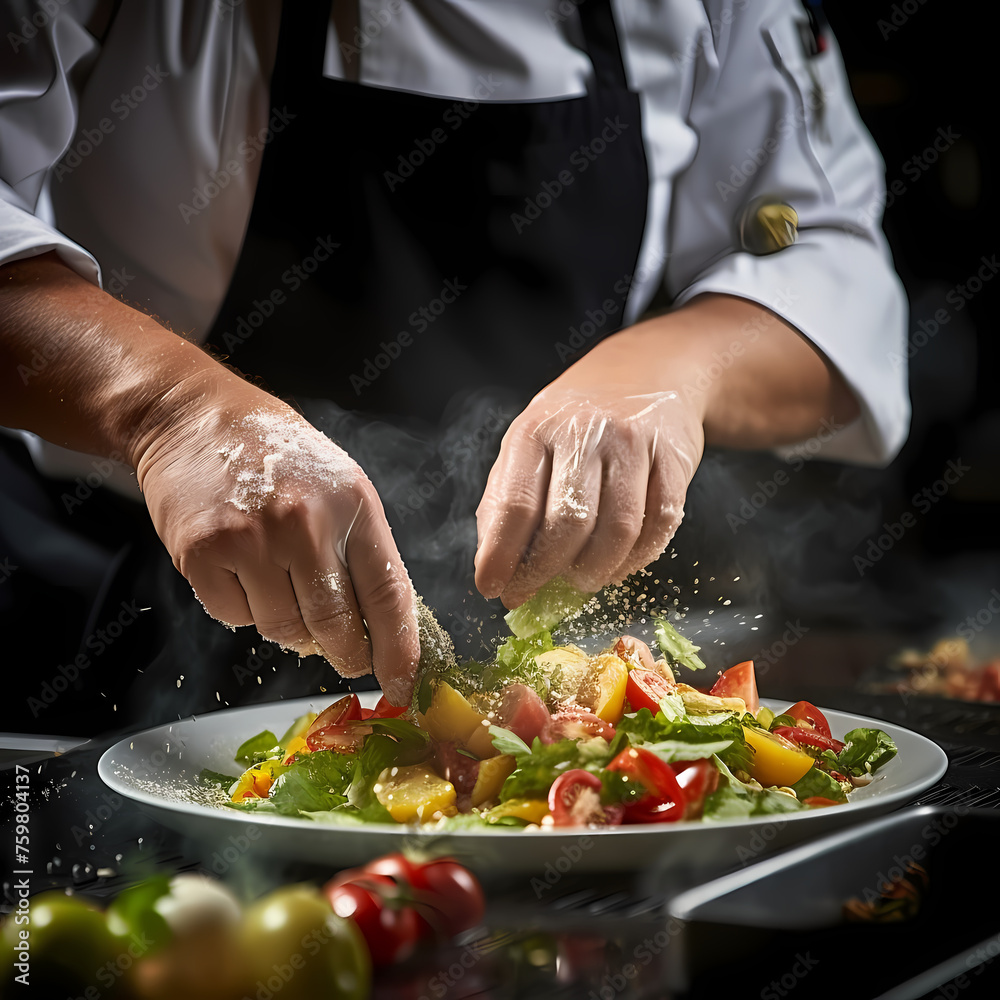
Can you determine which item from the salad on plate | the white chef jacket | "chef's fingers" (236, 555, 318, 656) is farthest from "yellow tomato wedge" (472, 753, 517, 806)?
the white chef jacket

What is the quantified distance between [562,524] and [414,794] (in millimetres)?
316

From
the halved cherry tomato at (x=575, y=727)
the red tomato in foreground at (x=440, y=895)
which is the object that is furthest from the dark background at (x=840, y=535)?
the red tomato in foreground at (x=440, y=895)

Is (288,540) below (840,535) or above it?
above

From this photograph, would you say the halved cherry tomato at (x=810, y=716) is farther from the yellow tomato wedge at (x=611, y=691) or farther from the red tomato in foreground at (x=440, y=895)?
the red tomato in foreground at (x=440, y=895)

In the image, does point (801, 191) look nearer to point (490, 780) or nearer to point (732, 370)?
point (732, 370)

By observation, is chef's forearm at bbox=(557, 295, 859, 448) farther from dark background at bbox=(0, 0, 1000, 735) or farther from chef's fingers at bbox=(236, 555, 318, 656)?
chef's fingers at bbox=(236, 555, 318, 656)

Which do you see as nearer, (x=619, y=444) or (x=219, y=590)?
(x=219, y=590)

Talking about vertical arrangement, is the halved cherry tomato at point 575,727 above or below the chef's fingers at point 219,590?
below

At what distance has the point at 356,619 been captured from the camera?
899 mm

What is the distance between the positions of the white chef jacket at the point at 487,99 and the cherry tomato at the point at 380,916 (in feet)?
3.22

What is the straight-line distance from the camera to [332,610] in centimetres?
87

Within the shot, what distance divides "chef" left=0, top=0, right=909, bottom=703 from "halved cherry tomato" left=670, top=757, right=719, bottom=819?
0.28 metres

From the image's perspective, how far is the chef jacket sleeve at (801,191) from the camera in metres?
1.51

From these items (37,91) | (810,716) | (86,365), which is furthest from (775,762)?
(37,91)
